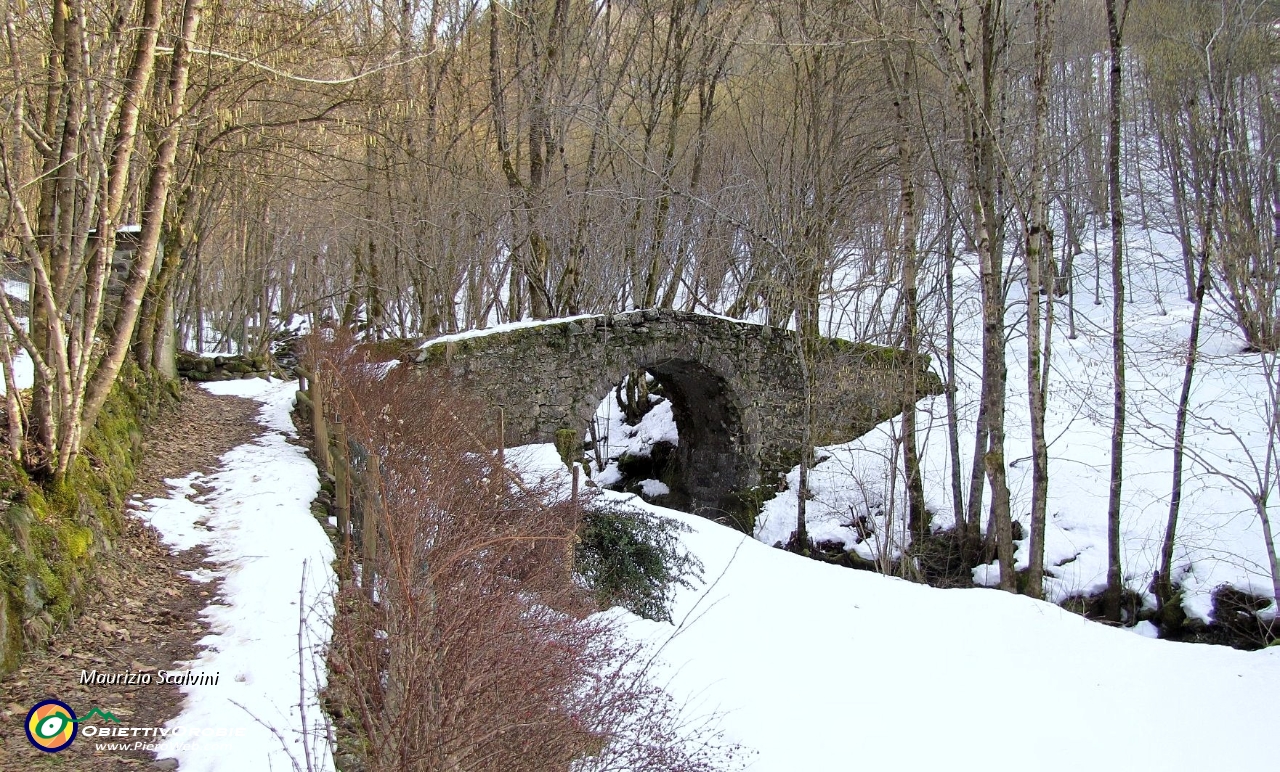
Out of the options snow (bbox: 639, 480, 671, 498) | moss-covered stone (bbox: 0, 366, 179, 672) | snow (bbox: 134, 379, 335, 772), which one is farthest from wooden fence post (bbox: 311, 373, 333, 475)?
snow (bbox: 639, 480, 671, 498)

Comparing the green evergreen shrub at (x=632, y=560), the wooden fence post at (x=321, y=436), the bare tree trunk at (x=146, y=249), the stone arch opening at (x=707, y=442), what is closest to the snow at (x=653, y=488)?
the stone arch opening at (x=707, y=442)

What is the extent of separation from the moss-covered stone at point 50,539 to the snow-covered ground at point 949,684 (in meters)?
3.28

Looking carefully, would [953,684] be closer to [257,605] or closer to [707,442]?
[257,605]

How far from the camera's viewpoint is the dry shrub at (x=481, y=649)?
2.84 m

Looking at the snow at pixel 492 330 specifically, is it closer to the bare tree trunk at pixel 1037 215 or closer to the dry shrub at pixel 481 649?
the dry shrub at pixel 481 649

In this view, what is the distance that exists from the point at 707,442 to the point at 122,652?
12.2 metres

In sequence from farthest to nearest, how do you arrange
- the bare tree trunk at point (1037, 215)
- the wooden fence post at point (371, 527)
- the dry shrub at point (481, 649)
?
the bare tree trunk at point (1037, 215) < the wooden fence post at point (371, 527) < the dry shrub at point (481, 649)

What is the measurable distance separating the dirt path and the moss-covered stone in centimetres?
11

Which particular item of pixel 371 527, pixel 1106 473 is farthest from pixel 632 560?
pixel 1106 473

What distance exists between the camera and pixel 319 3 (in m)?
9.69

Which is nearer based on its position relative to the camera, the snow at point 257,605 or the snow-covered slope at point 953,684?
the snow at point 257,605

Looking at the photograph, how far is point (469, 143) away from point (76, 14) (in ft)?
39.1

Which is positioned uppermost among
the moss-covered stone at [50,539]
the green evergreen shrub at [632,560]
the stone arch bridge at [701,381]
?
the stone arch bridge at [701,381]

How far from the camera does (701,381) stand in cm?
1470
